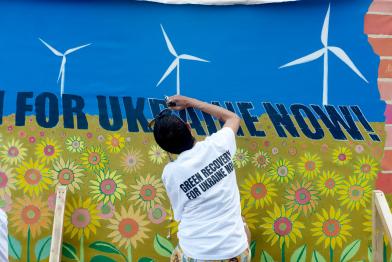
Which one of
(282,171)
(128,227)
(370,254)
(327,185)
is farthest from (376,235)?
(128,227)

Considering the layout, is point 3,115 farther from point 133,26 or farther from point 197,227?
point 197,227

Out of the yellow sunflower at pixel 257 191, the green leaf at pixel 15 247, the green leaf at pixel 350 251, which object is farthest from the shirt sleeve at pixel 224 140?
the green leaf at pixel 15 247

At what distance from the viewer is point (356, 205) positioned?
10.2 feet

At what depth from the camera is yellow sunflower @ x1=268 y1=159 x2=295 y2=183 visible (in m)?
3.08

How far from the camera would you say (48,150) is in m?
3.00

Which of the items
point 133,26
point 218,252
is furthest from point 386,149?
point 133,26

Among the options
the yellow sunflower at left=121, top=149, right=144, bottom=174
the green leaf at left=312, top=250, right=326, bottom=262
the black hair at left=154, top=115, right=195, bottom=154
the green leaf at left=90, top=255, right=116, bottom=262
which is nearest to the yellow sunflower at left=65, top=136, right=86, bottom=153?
the yellow sunflower at left=121, top=149, right=144, bottom=174

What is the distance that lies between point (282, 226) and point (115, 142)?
1145mm

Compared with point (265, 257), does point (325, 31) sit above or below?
above

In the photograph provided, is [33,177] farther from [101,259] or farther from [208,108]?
[208,108]

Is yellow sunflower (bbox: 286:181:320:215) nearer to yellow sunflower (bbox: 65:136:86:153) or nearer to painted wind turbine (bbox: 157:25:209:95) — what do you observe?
painted wind turbine (bbox: 157:25:209:95)

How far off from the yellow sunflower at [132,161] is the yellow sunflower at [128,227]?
24 centimetres

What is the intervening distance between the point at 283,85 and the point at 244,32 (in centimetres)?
40

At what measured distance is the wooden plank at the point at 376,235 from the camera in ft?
9.78
